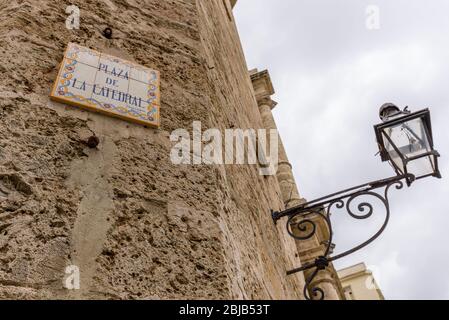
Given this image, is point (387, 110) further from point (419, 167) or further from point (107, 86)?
point (107, 86)

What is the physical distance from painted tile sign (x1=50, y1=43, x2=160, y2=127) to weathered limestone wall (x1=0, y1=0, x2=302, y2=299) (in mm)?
40

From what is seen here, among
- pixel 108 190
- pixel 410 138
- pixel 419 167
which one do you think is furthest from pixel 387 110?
pixel 108 190

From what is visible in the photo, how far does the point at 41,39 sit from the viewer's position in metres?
1.97

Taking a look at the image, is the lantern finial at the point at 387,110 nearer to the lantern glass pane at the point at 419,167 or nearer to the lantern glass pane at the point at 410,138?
the lantern glass pane at the point at 410,138

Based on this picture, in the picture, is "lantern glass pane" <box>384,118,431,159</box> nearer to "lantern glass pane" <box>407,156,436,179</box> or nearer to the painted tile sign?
"lantern glass pane" <box>407,156,436,179</box>

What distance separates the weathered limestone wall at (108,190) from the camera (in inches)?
54.9

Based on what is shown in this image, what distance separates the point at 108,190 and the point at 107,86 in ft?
1.79

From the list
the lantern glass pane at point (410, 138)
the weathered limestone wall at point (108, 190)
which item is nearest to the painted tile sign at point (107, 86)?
the weathered limestone wall at point (108, 190)

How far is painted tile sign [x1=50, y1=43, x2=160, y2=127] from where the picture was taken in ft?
6.07

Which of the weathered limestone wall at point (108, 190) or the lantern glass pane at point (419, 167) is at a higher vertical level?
the lantern glass pane at point (419, 167)

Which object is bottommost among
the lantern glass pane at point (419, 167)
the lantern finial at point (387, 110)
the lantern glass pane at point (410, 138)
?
the lantern glass pane at point (419, 167)

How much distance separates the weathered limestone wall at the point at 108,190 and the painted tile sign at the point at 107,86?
0.04m

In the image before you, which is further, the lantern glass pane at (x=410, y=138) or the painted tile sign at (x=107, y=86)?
the lantern glass pane at (x=410, y=138)

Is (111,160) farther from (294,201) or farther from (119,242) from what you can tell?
(294,201)
